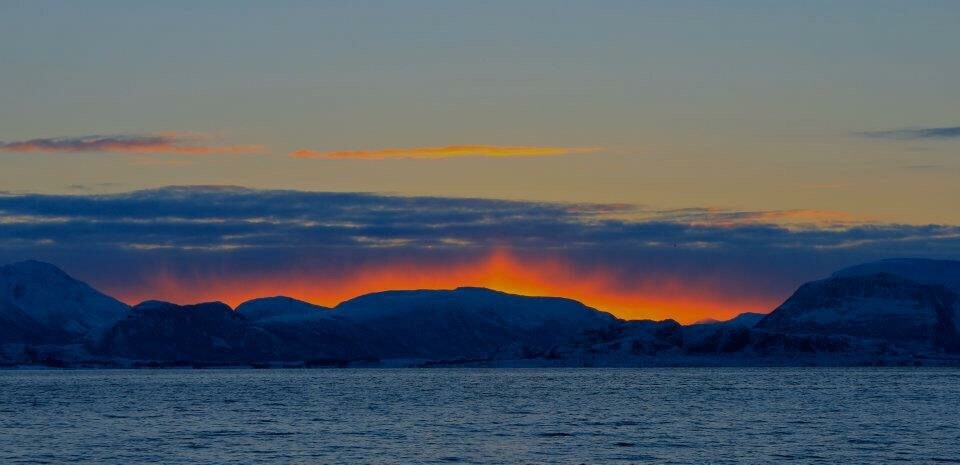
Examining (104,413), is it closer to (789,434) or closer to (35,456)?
(35,456)

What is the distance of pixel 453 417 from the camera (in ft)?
476

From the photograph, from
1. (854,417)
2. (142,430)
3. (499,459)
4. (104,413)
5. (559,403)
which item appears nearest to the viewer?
(499,459)

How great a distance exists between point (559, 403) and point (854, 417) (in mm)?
42942

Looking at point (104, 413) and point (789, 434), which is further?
point (104, 413)

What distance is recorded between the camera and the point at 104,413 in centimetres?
15725

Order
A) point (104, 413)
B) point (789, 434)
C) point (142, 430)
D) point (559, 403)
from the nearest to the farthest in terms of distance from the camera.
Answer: point (789, 434) < point (142, 430) < point (104, 413) < point (559, 403)

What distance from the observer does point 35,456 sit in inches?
3974

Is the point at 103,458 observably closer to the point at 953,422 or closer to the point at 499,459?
the point at 499,459

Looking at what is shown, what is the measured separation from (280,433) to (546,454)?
1204 inches

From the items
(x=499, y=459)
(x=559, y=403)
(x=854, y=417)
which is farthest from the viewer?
(x=559, y=403)

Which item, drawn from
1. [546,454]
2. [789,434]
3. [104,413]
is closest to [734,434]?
[789,434]

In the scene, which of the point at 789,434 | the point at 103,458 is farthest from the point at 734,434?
the point at 103,458

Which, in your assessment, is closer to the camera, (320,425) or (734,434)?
(734,434)

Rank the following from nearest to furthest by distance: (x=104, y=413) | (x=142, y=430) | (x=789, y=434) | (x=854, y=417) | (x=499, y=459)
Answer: (x=499, y=459), (x=789, y=434), (x=142, y=430), (x=854, y=417), (x=104, y=413)
